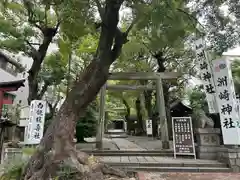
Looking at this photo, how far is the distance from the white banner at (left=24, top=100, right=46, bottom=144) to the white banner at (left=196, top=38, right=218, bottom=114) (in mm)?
5750

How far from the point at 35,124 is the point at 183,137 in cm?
531

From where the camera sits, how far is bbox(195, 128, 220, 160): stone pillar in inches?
307

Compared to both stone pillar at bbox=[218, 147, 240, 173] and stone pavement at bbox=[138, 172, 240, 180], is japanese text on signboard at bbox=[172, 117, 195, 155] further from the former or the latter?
stone pavement at bbox=[138, 172, 240, 180]

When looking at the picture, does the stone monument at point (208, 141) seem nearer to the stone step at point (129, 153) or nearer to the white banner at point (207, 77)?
the white banner at point (207, 77)

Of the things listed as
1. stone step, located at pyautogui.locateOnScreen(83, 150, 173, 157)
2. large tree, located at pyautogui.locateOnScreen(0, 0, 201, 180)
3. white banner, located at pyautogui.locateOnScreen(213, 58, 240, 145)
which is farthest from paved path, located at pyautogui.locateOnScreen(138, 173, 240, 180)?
stone step, located at pyautogui.locateOnScreen(83, 150, 173, 157)

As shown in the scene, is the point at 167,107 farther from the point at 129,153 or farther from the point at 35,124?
the point at 35,124

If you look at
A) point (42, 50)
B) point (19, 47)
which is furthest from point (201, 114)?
point (19, 47)

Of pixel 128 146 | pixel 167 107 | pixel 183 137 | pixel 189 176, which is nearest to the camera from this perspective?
pixel 189 176

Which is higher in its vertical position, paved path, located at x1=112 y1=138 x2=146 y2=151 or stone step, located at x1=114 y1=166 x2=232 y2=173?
paved path, located at x1=112 y1=138 x2=146 y2=151

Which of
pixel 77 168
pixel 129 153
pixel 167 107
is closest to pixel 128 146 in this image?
pixel 129 153

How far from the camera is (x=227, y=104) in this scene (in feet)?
22.7

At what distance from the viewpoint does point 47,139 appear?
17.2 ft

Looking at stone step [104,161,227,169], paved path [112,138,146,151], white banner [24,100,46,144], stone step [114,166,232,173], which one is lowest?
stone step [114,166,232,173]

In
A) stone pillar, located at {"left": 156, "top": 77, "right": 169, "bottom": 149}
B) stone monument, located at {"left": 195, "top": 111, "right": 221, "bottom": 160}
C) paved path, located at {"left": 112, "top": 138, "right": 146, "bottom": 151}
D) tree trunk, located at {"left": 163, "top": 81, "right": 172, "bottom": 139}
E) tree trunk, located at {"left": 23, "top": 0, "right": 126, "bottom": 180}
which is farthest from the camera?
tree trunk, located at {"left": 163, "top": 81, "right": 172, "bottom": 139}
